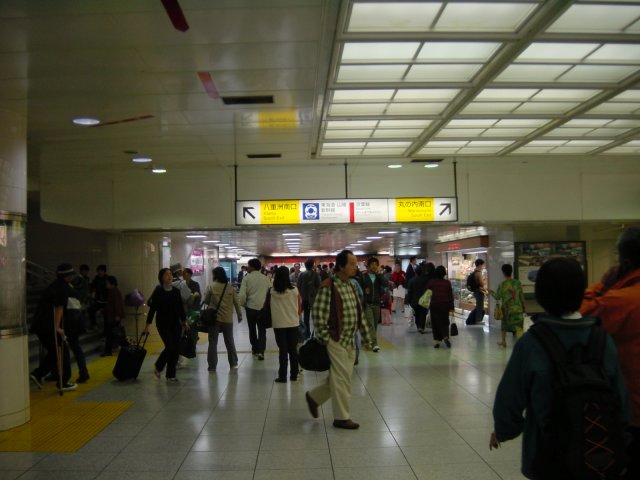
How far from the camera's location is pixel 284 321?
7.61 metres

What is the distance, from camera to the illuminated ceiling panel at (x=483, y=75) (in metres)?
4.35

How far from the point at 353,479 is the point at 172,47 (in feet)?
12.3

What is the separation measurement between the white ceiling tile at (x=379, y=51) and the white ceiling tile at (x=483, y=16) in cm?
41

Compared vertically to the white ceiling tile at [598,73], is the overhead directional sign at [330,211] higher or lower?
lower

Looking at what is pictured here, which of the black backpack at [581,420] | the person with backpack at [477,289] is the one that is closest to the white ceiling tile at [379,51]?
the black backpack at [581,420]

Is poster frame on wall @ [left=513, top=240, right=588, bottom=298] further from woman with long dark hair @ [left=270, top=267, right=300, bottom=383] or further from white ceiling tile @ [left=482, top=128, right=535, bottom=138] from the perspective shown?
woman with long dark hair @ [left=270, top=267, right=300, bottom=383]

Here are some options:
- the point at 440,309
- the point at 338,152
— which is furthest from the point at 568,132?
the point at 440,309

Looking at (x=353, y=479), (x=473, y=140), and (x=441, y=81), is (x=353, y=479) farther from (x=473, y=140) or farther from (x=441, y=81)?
(x=473, y=140)

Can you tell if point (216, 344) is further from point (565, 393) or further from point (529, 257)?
point (529, 257)

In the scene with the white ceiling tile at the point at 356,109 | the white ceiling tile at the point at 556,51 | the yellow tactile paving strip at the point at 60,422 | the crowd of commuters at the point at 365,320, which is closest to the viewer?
the crowd of commuters at the point at 365,320

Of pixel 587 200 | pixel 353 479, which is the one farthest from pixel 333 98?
pixel 587 200

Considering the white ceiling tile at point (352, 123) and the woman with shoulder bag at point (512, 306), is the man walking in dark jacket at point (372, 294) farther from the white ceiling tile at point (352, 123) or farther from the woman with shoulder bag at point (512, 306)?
the white ceiling tile at point (352, 123)

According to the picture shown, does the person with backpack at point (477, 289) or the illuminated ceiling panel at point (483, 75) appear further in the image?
the person with backpack at point (477, 289)

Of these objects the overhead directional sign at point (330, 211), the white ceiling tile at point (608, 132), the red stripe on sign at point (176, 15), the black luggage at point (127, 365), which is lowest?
the black luggage at point (127, 365)
